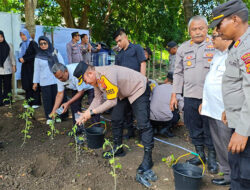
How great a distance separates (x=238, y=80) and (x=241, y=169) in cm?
63

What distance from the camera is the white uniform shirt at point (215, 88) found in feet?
7.61

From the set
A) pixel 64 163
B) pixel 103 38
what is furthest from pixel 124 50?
pixel 103 38

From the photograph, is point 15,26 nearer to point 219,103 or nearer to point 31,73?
point 31,73

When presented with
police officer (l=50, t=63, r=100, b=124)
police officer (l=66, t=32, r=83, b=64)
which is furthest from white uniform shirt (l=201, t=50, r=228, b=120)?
police officer (l=66, t=32, r=83, b=64)

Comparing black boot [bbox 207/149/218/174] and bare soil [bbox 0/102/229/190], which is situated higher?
black boot [bbox 207/149/218/174]

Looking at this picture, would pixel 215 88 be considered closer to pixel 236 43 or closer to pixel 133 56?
pixel 236 43

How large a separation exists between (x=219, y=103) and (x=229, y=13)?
1.02 metres

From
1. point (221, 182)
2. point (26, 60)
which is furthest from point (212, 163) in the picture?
point (26, 60)

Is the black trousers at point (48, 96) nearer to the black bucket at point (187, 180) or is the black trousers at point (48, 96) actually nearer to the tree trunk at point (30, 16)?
the tree trunk at point (30, 16)

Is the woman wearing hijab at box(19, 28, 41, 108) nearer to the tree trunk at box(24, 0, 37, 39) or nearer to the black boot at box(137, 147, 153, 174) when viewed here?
the tree trunk at box(24, 0, 37, 39)

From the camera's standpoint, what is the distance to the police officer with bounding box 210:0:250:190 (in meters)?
1.48

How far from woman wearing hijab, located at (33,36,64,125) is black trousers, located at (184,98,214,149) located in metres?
2.64

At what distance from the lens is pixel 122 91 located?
9.18 feet

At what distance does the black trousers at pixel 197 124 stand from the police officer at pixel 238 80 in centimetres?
104
